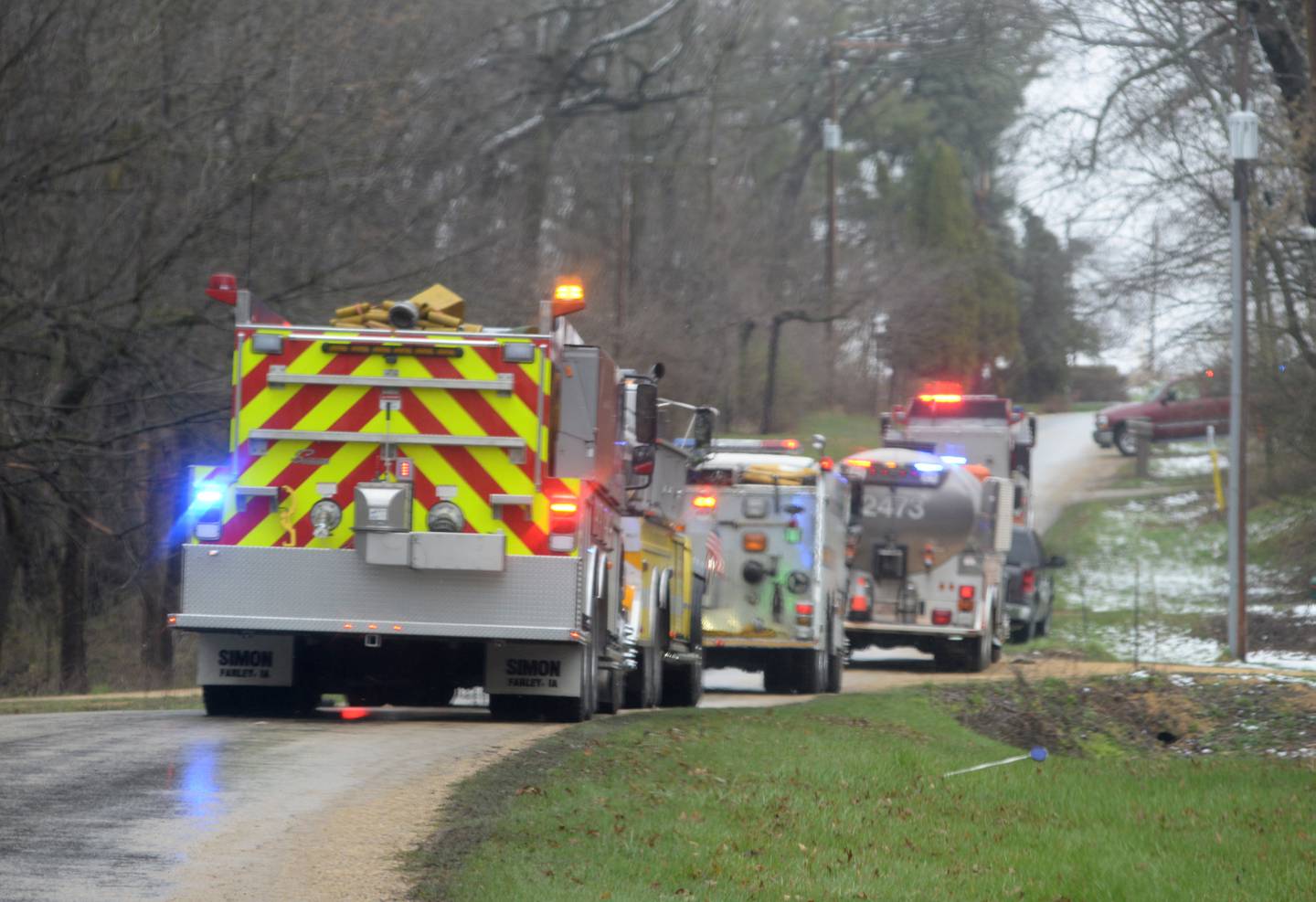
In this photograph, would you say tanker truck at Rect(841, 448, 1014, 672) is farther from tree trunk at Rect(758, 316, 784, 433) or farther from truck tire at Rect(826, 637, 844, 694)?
tree trunk at Rect(758, 316, 784, 433)

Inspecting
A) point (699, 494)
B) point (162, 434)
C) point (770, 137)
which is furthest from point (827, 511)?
point (770, 137)

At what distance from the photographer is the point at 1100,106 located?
3225 cm

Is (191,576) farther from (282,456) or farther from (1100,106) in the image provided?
(1100,106)

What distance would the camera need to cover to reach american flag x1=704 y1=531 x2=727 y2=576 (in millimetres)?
22719

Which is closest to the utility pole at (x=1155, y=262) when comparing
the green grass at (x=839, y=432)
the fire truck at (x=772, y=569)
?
the fire truck at (x=772, y=569)

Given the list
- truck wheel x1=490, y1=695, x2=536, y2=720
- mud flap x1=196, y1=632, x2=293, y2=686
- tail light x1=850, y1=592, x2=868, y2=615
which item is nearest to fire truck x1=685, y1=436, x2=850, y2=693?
tail light x1=850, y1=592, x2=868, y2=615

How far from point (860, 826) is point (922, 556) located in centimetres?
1675

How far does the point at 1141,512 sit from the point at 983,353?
23011 millimetres

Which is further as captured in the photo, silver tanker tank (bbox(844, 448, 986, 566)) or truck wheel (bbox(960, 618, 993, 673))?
truck wheel (bbox(960, 618, 993, 673))

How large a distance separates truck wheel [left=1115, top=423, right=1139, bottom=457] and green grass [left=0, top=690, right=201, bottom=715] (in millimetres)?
42763

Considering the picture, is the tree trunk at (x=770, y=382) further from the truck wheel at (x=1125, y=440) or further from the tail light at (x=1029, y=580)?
the tail light at (x=1029, y=580)

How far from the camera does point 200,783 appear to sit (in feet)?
34.6

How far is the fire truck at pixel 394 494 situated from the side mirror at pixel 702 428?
413 centimetres

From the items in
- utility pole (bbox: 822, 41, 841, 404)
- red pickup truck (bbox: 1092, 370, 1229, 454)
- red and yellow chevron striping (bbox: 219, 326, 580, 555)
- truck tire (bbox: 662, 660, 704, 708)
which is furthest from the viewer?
red pickup truck (bbox: 1092, 370, 1229, 454)
